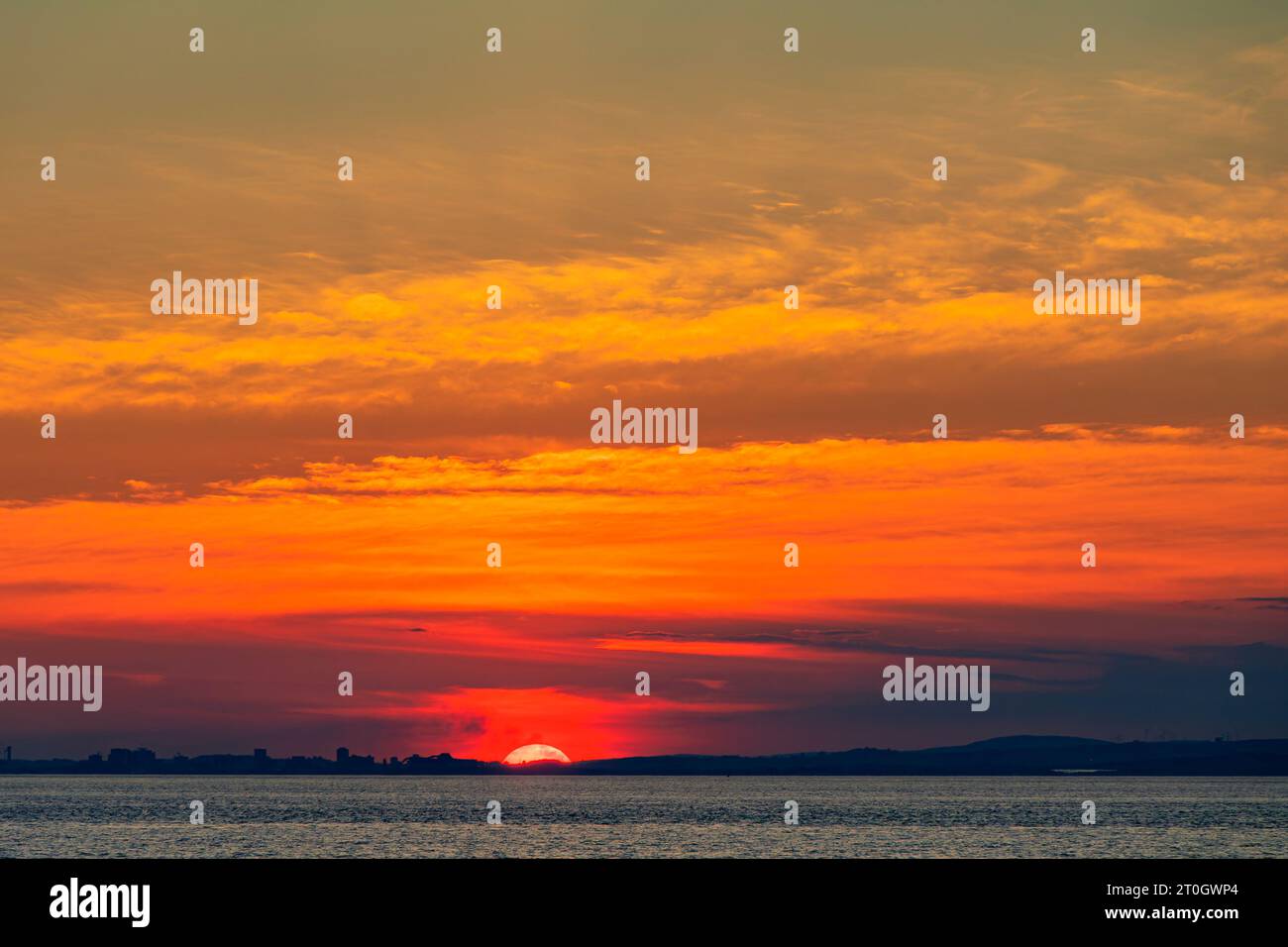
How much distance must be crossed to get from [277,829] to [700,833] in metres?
48.0

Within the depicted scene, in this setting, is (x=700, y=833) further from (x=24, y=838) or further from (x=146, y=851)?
(x=24, y=838)

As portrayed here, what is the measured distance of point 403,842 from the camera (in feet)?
426

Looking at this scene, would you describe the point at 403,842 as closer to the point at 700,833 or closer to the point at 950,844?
the point at 700,833

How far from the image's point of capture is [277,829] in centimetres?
16000

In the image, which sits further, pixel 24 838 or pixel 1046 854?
pixel 24 838
